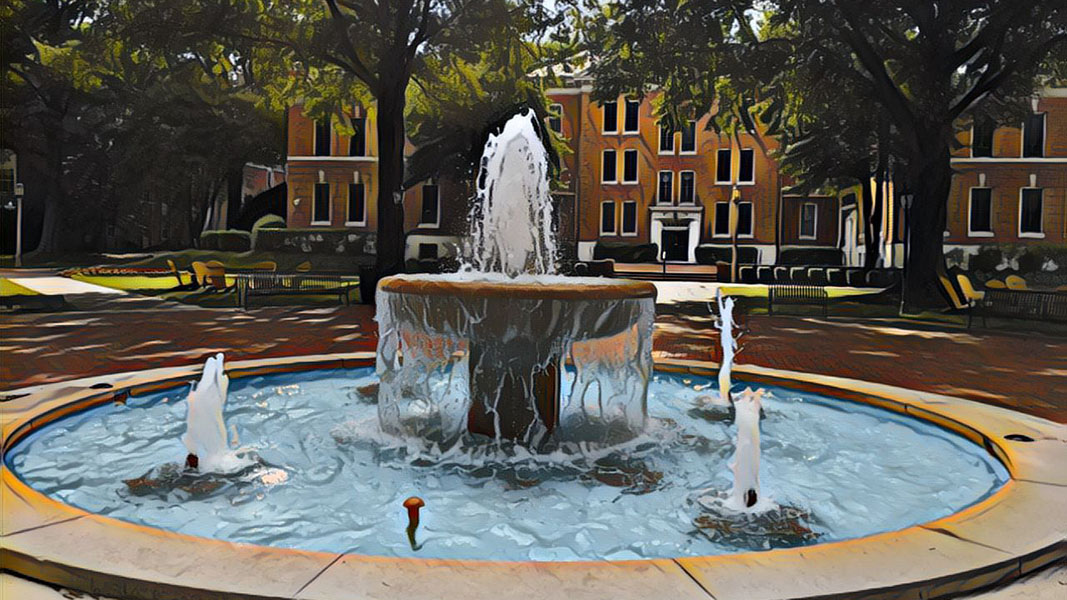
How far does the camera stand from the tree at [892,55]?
19.5m

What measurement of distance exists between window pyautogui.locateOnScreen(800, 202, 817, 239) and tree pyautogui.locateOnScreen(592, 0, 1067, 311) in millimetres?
22628

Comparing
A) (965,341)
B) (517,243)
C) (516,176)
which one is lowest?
(965,341)

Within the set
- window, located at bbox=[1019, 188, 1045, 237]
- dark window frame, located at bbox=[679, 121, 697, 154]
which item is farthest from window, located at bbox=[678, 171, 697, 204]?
window, located at bbox=[1019, 188, 1045, 237]

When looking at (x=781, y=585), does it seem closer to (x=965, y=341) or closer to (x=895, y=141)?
(x=965, y=341)

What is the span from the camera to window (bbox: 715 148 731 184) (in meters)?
45.0

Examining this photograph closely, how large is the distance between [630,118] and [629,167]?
9.01ft

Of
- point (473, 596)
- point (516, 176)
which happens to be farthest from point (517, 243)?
point (473, 596)

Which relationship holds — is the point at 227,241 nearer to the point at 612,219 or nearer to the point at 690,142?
the point at 612,219

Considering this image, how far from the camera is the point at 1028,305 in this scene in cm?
1532

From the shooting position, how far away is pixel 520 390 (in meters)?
5.93

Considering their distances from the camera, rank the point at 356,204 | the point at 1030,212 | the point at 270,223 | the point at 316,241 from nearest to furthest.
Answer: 1. the point at 1030,212
2. the point at 316,241
3. the point at 356,204
4. the point at 270,223

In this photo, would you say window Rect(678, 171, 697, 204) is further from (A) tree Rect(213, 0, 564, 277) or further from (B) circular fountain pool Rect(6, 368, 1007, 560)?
(B) circular fountain pool Rect(6, 368, 1007, 560)

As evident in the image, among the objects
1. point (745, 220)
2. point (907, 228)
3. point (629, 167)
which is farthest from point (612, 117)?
point (907, 228)

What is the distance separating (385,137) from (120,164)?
28.8 meters
